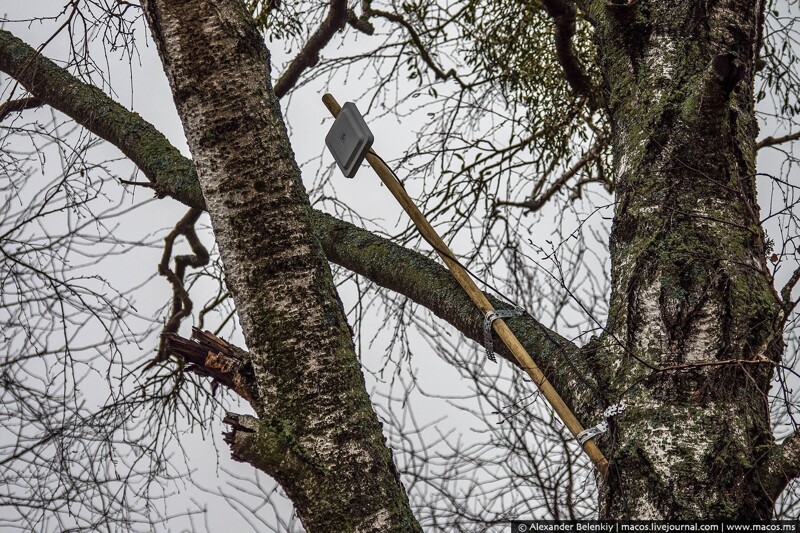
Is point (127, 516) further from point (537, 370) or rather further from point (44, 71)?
point (537, 370)

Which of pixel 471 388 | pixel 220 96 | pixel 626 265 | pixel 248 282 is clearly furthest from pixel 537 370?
pixel 471 388

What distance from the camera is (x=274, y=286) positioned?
1570 mm

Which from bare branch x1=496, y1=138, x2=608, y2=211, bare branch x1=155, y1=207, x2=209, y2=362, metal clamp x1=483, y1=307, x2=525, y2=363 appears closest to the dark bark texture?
metal clamp x1=483, y1=307, x2=525, y2=363

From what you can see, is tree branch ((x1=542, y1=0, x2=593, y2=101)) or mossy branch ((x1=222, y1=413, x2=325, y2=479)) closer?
mossy branch ((x1=222, y1=413, x2=325, y2=479))

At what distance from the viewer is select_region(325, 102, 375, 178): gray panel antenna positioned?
218 cm

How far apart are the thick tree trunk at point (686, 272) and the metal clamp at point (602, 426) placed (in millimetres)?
22

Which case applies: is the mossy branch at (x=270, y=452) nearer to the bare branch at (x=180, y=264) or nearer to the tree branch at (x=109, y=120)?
the tree branch at (x=109, y=120)

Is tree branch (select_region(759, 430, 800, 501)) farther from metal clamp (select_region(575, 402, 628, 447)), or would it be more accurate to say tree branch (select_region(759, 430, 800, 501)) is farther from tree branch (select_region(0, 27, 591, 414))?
tree branch (select_region(0, 27, 591, 414))

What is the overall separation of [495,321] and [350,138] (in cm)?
62

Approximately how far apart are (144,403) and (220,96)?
1.84 meters

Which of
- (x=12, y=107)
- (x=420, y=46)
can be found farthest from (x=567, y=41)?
(x=12, y=107)

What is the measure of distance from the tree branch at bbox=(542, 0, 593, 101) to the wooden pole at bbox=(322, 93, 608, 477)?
86 cm

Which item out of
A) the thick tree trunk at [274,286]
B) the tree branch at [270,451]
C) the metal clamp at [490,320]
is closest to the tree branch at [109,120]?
the thick tree trunk at [274,286]

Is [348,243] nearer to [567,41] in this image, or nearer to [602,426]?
[602,426]
